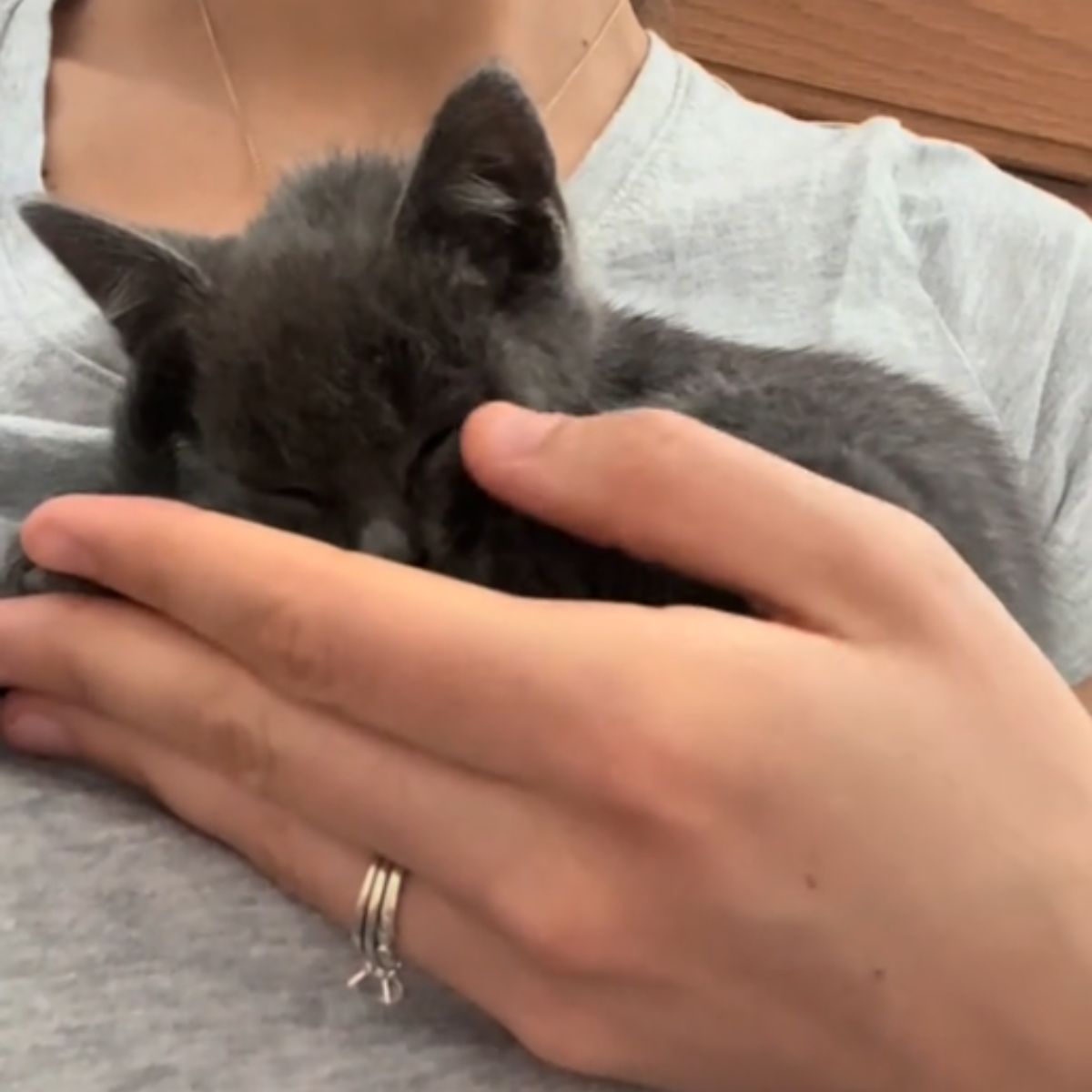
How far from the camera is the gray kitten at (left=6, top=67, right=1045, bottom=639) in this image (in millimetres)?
736

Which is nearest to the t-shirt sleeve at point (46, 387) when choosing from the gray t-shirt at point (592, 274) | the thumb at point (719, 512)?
the gray t-shirt at point (592, 274)

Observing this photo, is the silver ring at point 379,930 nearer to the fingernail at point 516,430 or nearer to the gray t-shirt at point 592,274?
the gray t-shirt at point 592,274

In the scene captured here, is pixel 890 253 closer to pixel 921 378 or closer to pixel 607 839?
pixel 921 378

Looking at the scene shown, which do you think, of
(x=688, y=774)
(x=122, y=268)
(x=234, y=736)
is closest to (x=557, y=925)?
(x=688, y=774)

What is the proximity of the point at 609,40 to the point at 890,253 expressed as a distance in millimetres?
319

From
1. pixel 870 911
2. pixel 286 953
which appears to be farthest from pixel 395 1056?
pixel 870 911

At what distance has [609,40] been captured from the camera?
119 cm

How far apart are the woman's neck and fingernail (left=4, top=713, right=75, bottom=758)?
46 centimetres

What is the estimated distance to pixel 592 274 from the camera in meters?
0.92

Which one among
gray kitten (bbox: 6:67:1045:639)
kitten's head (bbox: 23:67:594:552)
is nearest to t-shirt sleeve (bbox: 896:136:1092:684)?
gray kitten (bbox: 6:67:1045:639)

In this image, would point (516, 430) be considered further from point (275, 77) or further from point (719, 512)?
point (275, 77)

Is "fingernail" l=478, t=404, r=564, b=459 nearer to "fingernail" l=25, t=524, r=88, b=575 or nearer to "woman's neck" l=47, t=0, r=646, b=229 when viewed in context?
"fingernail" l=25, t=524, r=88, b=575

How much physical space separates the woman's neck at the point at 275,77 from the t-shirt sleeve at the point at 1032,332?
27 centimetres

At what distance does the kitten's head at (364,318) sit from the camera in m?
0.74
